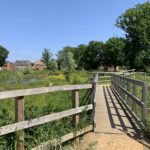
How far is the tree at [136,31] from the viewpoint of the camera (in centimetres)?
6456

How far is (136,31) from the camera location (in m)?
65.6

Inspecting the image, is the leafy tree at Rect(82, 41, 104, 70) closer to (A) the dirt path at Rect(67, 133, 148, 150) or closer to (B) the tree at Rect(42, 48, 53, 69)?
(B) the tree at Rect(42, 48, 53, 69)

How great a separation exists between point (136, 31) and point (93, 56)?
41891 millimetres

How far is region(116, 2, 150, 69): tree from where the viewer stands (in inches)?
2542

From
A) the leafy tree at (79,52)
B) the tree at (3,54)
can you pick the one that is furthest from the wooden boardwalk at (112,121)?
the tree at (3,54)

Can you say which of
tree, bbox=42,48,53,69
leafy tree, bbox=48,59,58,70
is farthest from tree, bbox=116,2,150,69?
tree, bbox=42,48,53,69

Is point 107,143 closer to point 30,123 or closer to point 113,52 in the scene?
point 30,123

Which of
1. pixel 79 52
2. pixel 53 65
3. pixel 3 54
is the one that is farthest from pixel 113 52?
pixel 3 54

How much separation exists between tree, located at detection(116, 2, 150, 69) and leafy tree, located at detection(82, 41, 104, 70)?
116 feet

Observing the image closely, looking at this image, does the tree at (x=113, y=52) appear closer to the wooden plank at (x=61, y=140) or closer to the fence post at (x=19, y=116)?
the wooden plank at (x=61, y=140)

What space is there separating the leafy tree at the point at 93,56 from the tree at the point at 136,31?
35.2 m

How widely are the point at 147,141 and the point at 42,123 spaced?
249 cm

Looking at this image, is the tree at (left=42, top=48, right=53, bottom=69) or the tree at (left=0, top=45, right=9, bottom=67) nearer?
the tree at (left=42, top=48, right=53, bottom=69)

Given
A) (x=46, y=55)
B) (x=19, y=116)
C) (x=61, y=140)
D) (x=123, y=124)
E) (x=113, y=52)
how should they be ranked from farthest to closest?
(x=46, y=55)
(x=113, y=52)
(x=123, y=124)
(x=61, y=140)
(x=19, y=116)
